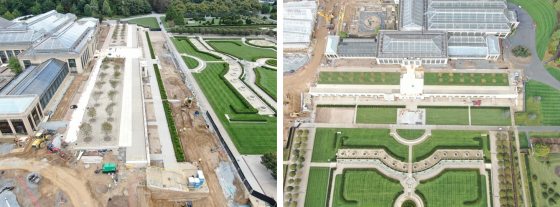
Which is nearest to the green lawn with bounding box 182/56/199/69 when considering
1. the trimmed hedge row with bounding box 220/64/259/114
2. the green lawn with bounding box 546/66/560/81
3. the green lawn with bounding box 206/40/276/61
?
the green lawn with bounding box 206/40/276/61

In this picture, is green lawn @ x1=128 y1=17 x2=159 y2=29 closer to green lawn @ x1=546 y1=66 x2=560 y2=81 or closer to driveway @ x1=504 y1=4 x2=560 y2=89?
driveway @ x1=504 y1=4 x2=560 y2=89

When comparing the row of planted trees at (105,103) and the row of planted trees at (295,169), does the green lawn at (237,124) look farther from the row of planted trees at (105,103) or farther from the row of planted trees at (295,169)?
the row of planted trees at (105,103)

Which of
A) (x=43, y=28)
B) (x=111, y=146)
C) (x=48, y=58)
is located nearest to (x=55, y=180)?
(x=111, y=146)

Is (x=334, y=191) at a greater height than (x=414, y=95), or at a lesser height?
lesser

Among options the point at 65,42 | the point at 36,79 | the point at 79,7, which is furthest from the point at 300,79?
the point at 79,7

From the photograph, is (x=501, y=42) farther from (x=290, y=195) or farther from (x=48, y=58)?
(x=48, y=58)

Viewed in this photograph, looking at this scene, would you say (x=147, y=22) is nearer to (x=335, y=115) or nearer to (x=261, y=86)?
(x=261, y=86)
